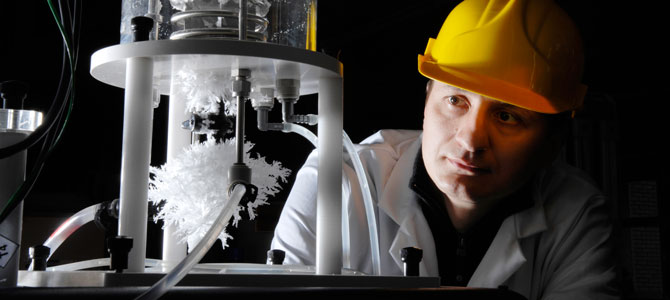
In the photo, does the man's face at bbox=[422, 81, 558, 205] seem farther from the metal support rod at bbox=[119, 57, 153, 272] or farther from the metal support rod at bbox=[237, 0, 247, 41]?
the metal support rod at bbox=[119, 57, 153, 272]

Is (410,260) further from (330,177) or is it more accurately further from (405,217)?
(405,217)

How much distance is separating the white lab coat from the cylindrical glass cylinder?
0.67m

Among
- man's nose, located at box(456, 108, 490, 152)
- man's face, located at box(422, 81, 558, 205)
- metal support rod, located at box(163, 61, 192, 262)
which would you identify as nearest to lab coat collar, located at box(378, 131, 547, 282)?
man's face, located at box(422, 81, 558, 205)

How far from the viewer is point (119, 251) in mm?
797

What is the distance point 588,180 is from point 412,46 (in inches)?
99.5

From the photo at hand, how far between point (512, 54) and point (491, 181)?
0.35 m

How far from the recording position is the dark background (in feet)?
11.0

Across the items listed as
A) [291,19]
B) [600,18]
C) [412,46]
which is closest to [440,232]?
[291,19]

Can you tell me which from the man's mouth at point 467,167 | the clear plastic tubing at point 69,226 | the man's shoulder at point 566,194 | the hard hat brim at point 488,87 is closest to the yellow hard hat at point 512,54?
the hard hat brim at point 488,87

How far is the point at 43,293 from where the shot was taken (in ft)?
2.25

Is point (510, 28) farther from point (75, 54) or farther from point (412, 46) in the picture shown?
point (412, 46)

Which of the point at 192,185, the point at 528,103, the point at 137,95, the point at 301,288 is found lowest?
the point at 301,288

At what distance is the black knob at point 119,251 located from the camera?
79 centimetres

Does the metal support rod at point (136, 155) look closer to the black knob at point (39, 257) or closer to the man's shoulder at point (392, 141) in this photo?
the black knob at point (39, 257)
